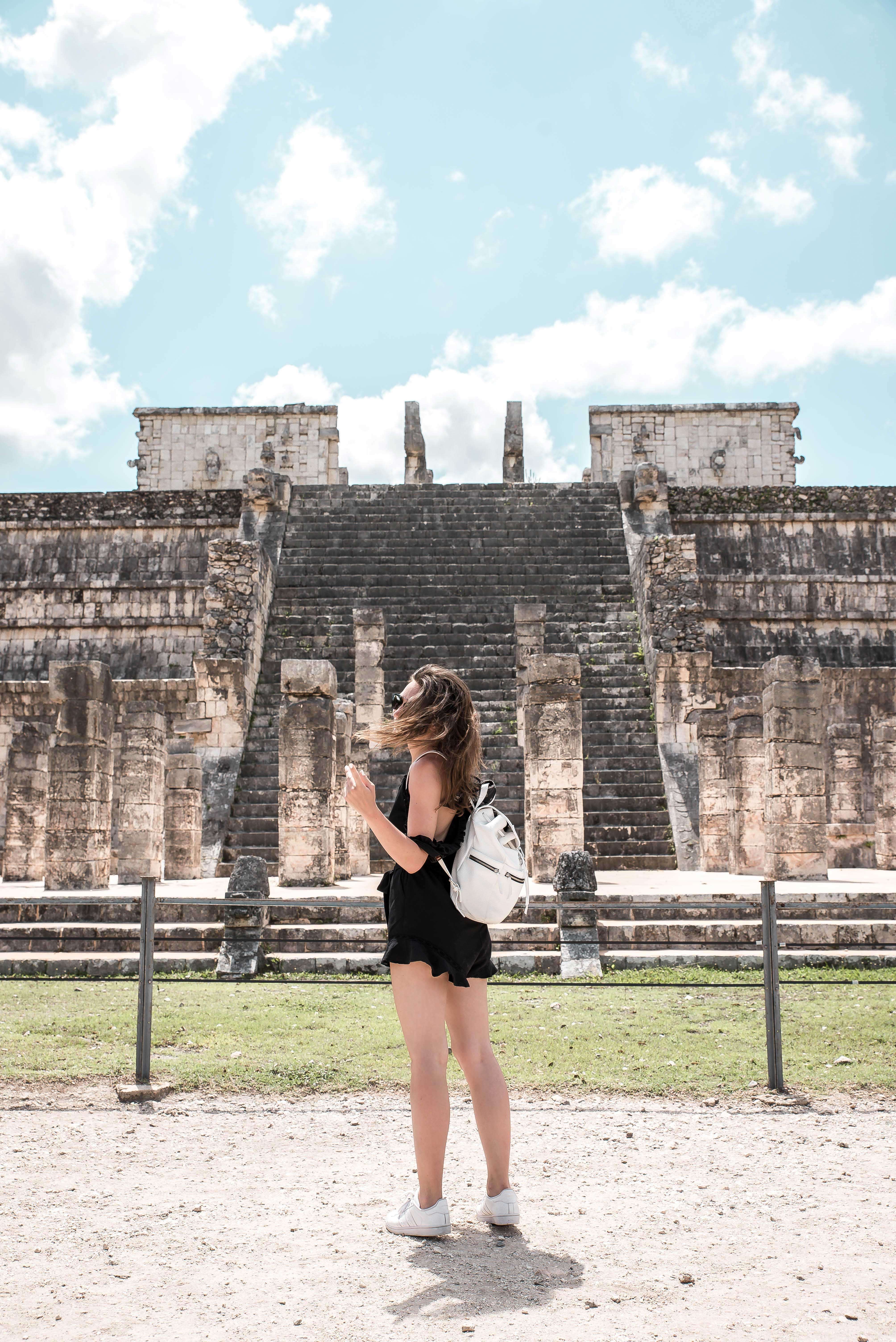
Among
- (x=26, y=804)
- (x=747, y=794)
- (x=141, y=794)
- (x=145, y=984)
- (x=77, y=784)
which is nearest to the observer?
(x=145, y=984)

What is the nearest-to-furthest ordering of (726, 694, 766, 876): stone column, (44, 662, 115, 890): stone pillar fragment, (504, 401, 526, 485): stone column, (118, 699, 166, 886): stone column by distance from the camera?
(44, 662, 115, 890): stone pillar fragment, (118, 699, 166, 886): stone column, (726, 694, 766, 876): stone column, (504, 401, 526, 485): stone column

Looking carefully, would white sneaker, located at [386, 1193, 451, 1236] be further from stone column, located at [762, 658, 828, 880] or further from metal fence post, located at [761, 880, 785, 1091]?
stone column, located at [762, 658, 828, 880]

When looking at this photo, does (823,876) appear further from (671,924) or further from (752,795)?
(671,924)

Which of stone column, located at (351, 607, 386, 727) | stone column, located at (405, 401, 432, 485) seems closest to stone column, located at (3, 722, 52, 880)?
stone column, located at (351, 607, 386, 727)

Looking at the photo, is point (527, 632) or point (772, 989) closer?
point (772, 989)

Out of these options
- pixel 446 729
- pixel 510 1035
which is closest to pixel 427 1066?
pixel 446 729

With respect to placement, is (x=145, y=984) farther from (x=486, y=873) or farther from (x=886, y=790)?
(x=886, y=790)

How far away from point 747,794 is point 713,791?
1066 millimetres

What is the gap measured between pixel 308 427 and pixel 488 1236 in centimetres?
2876

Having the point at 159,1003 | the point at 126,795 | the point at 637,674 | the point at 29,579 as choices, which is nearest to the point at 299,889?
the point at 126,795

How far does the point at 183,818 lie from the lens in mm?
13617

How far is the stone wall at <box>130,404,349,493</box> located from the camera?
30.3 metres

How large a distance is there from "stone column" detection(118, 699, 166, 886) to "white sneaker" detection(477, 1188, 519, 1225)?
958 cm

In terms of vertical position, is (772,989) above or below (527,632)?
below
